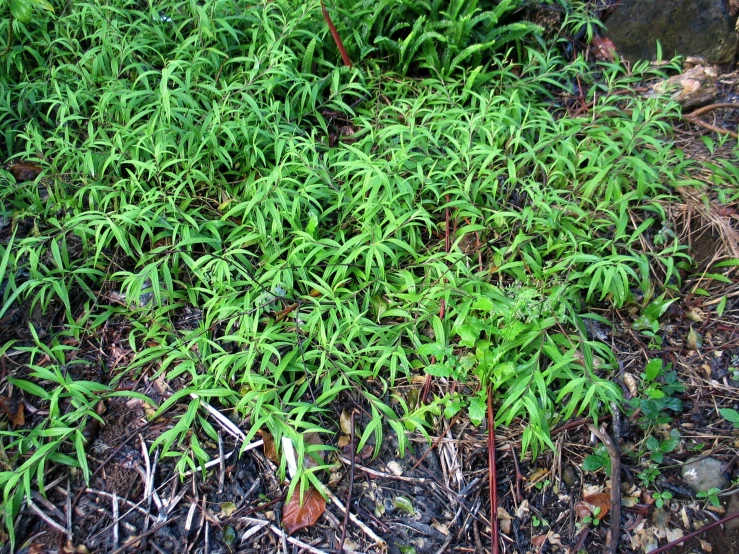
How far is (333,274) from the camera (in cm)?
294

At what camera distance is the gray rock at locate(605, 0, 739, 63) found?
3.59 meters

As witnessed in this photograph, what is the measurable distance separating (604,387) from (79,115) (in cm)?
316

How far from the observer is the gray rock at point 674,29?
3.59 metres

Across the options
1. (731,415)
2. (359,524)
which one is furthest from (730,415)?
(359,524)

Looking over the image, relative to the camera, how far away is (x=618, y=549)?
2.20 meters

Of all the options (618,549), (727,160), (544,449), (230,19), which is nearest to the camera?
(618,549)

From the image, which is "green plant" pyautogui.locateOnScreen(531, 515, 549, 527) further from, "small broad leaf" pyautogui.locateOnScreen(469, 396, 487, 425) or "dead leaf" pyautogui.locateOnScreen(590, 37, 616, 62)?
"dead leaf" pyautogui.locateOnScreen(590, 37, 616, 62)

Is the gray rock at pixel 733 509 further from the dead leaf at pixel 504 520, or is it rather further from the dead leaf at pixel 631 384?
the dead leaf at pixel 504 520

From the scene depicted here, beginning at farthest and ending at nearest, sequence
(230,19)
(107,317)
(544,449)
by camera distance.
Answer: (230,19), (107,317), (544,449)

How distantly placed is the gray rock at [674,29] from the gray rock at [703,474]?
8.70 ft

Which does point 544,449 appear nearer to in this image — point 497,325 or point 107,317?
point 497,325

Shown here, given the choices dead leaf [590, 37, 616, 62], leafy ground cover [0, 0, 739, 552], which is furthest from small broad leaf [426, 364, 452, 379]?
dead leaf [590, 37, 616, 62]

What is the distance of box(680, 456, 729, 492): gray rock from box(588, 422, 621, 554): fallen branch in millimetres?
289

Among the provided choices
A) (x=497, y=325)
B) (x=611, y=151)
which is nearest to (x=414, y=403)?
(x=497, y=325)
